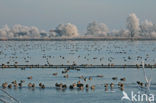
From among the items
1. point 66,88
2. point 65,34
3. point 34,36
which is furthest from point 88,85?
point 34,36

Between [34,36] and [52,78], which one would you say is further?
[34,36]

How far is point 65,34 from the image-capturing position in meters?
163

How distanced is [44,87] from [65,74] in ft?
24.1

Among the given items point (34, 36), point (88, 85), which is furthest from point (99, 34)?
point (88, 85)

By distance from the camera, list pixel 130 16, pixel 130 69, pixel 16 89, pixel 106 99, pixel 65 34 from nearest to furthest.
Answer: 1. pixel 106 99
2. pixel 16 89
3. pixel 130 69
4. pixel 130 16
5. pixel 65 34

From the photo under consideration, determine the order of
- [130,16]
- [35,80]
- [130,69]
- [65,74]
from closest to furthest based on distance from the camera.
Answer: [35,80] → [65,74] → [130,69] → [130,16]

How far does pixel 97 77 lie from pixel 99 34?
449ft

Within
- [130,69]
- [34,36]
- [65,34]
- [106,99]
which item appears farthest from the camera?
[34,36]

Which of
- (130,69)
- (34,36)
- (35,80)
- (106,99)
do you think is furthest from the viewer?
(34,36)

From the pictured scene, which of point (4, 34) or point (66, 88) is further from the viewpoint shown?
point (4, 34)

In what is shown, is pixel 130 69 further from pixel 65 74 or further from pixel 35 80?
pixel 35 80

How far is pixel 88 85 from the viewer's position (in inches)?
1119

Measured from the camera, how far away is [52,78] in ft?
107

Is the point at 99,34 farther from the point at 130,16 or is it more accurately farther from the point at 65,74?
the point at 65,74
